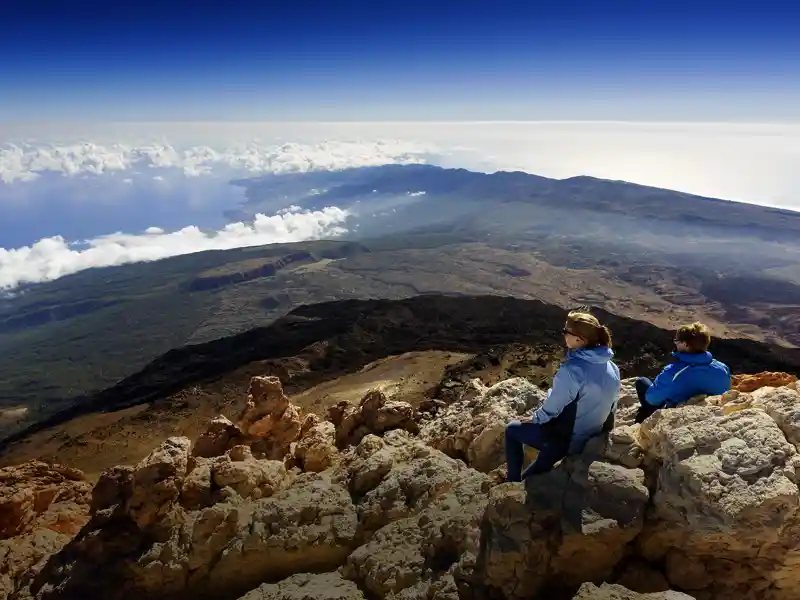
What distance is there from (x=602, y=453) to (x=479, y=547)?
1.60m

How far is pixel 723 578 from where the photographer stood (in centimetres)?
524

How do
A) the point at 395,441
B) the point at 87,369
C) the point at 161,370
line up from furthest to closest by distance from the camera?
the point at 87,369, the point at 161,370, the point at 395,441

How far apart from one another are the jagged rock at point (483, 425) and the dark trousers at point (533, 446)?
5.81ft

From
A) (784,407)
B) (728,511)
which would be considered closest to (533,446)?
(728,511)

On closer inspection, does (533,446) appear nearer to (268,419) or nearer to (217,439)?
(217,439)

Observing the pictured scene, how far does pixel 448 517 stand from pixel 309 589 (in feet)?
6.09

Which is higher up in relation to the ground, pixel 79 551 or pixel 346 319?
pixel 79 551

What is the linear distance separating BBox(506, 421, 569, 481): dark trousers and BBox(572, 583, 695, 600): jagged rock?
121cm

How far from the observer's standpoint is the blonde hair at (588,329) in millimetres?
5895

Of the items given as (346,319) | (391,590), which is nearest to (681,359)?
(391,590)

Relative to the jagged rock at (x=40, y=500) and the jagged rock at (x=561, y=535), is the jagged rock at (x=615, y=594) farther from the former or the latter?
the jagged rock at (x=40, y=500)

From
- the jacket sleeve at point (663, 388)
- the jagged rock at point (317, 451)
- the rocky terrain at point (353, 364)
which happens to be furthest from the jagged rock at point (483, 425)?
the rocky terrain at point (353, 364)

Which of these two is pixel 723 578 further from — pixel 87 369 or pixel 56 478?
pixel 87 369

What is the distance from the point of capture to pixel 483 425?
29.5 ft
